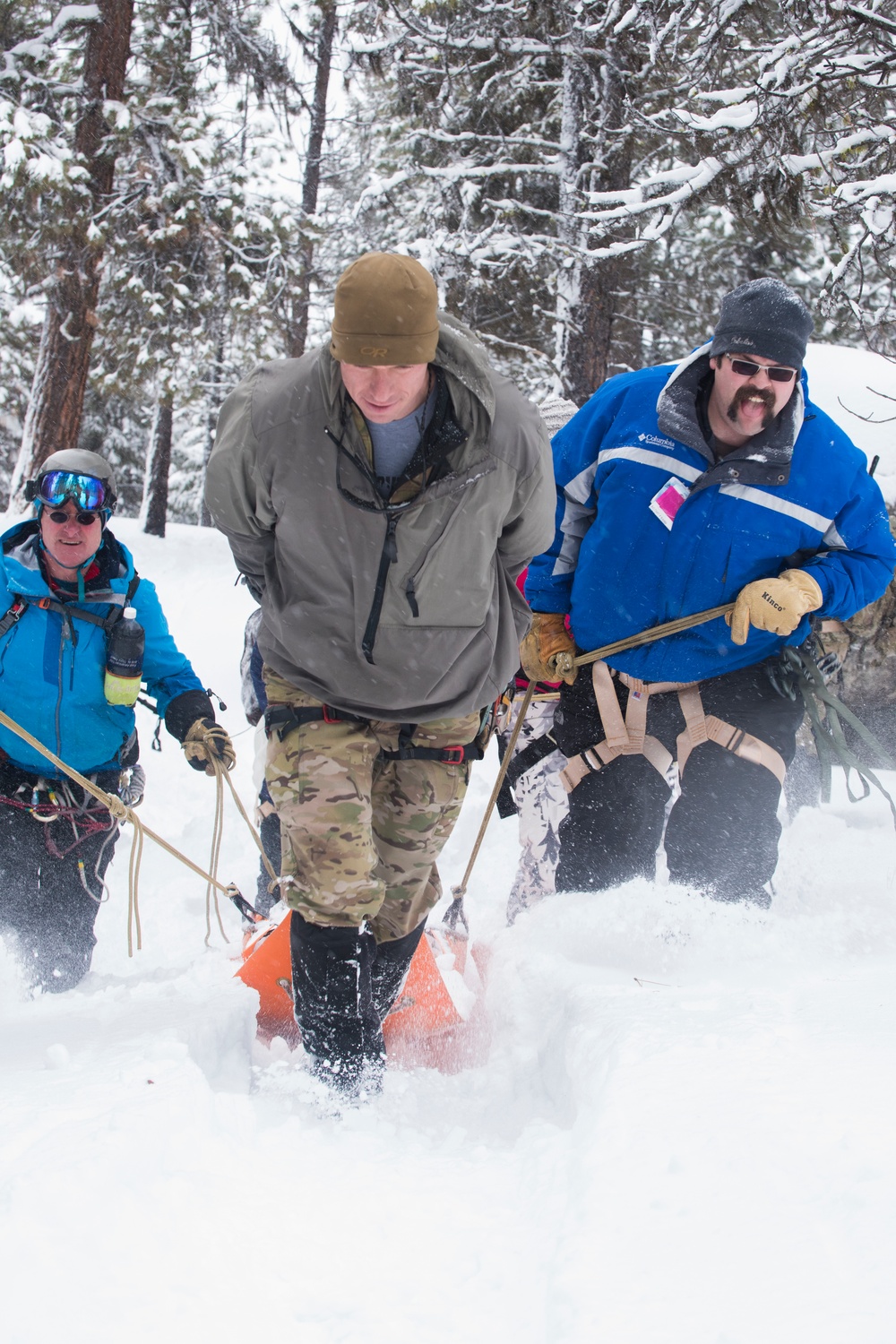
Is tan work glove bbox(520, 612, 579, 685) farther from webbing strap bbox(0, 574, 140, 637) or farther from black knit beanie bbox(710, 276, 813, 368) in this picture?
webbing strap bbox(0, 574, 140, 637)

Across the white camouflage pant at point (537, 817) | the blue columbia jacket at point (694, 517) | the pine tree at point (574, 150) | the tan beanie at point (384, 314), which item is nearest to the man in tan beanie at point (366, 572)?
the tan beanie at point (384, 314)

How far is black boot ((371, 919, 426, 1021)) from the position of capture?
3.24 metres

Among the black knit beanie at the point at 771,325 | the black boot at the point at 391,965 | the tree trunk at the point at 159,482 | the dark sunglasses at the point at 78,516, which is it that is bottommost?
the tree trunk at the point at 159,482

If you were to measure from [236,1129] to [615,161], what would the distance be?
39.9 ft

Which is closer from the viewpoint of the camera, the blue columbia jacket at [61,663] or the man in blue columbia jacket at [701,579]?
the man in blue columbia jacket at [701,579]

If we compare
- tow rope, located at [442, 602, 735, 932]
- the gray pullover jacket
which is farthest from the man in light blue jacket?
the gray pullover jacket

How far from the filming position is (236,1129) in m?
2.34

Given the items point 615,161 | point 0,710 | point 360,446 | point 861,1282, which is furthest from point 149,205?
point 861,1282

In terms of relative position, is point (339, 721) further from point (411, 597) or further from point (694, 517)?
point (694, 517)

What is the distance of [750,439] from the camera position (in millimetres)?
3520

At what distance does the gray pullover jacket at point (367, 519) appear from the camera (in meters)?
2.64

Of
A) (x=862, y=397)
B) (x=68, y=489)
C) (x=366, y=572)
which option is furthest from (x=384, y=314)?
(x=862, y=397)

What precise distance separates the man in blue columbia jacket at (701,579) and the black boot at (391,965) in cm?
105

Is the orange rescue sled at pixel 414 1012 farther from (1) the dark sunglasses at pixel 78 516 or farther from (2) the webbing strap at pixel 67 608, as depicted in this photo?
(1) the dark sunglasses at pixel 78 516
